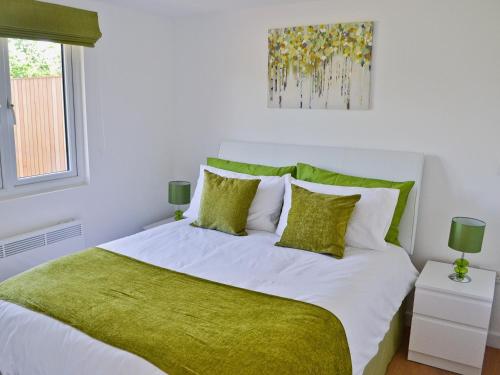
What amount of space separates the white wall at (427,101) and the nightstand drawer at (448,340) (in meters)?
0.51

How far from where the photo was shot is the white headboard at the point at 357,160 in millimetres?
3010

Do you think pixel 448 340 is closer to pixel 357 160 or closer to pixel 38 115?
pixel 357 160

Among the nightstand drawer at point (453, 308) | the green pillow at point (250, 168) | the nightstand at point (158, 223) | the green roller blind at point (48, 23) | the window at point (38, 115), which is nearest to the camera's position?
the nightstand drawer at point (453, 308)

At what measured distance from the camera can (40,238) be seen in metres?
3.06

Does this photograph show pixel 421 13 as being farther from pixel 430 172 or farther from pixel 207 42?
pixel 207 42

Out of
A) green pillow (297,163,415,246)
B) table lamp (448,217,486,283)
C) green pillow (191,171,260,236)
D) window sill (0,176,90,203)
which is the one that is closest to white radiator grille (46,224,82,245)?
window sill (0,176,90,203)

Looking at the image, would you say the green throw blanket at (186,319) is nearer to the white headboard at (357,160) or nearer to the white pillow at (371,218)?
the white pillow at (371,218)

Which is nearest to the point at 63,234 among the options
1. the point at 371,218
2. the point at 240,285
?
the point at 240,285

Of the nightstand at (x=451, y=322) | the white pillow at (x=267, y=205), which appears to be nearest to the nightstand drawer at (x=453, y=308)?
the nightstand at (x=451, y=322)

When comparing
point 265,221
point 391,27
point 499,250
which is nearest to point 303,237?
point 265,221

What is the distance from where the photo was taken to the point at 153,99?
3.94 m

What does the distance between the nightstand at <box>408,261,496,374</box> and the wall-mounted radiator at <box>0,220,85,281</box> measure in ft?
7.88

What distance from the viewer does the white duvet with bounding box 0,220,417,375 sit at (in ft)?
5.87

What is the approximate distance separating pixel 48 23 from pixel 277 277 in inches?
84.7
